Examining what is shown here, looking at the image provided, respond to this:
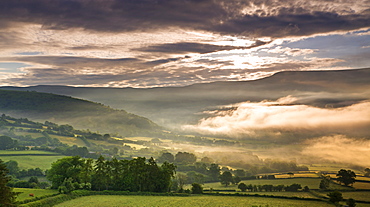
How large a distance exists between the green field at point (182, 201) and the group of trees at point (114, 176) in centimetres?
965

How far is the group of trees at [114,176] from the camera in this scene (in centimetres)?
11100

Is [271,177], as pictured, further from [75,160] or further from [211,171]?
[75,160]

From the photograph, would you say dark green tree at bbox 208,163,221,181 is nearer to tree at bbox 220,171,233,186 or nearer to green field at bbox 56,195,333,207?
tree at bbox 220,171,233,186

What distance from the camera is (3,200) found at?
66.1m

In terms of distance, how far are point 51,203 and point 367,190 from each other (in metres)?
119

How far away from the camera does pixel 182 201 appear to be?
3871 inches

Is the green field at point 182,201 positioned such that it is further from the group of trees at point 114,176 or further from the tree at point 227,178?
the tree at point 227,178

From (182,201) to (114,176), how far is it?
99.8 feet

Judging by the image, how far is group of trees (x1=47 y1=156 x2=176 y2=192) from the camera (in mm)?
111000

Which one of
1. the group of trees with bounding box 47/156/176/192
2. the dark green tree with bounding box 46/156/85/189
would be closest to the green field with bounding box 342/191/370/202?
the group of trees with bounding box 47/156/176/192

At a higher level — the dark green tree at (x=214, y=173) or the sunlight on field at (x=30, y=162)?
the sunlight on field at (x=30, y=162)

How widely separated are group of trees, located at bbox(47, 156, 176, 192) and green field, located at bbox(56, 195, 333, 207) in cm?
965

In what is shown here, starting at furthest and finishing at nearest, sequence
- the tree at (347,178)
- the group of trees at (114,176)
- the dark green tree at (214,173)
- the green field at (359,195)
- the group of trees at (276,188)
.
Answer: the dark green tree at (214,173) → the tree at (347,178) → the group of trees at (276,188) → the group of trees at (114,176) → the green field at (359,195)

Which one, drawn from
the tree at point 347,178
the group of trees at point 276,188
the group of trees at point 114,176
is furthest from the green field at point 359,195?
the group of trees at point 114,176
